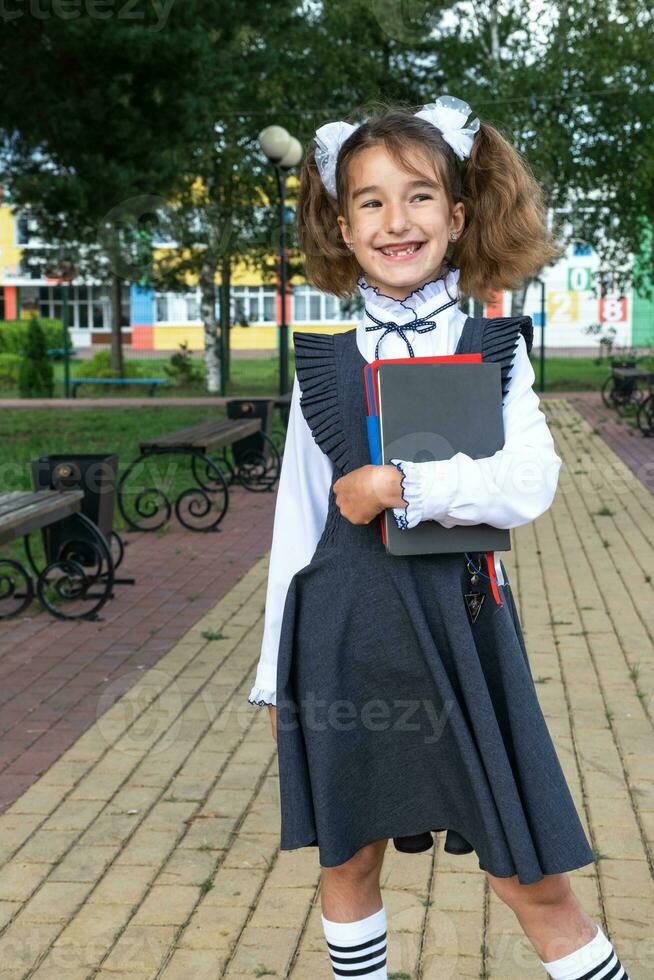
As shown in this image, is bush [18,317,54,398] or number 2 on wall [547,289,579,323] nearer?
bush [18,317,54,398]

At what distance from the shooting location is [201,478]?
1207 centimetres

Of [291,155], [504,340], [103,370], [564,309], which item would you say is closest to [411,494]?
[504,340]

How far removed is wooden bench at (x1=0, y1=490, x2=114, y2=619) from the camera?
250 inches

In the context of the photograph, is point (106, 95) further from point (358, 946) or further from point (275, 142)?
point (358, 946)

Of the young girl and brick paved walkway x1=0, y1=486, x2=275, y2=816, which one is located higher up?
the young girl

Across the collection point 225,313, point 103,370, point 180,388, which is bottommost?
point 180,388

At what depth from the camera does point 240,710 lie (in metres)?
5.02

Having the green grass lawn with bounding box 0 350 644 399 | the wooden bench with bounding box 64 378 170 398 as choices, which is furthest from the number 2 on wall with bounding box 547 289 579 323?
the wooden bench with bounding box 64 378 170 398

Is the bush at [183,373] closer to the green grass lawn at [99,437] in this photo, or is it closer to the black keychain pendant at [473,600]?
the green grass lawn at [99,437]

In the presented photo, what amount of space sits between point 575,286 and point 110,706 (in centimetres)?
4414

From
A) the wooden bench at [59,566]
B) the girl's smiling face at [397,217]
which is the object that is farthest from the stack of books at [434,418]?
the wooden bench at [59,566]

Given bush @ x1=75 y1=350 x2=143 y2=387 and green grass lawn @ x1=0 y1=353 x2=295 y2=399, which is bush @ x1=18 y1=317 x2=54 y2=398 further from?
bush @ x1=75 y1=350 x2=143 y2=387

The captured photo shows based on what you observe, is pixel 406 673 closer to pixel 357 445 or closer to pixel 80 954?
pixel 357 445

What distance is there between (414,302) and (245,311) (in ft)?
127
